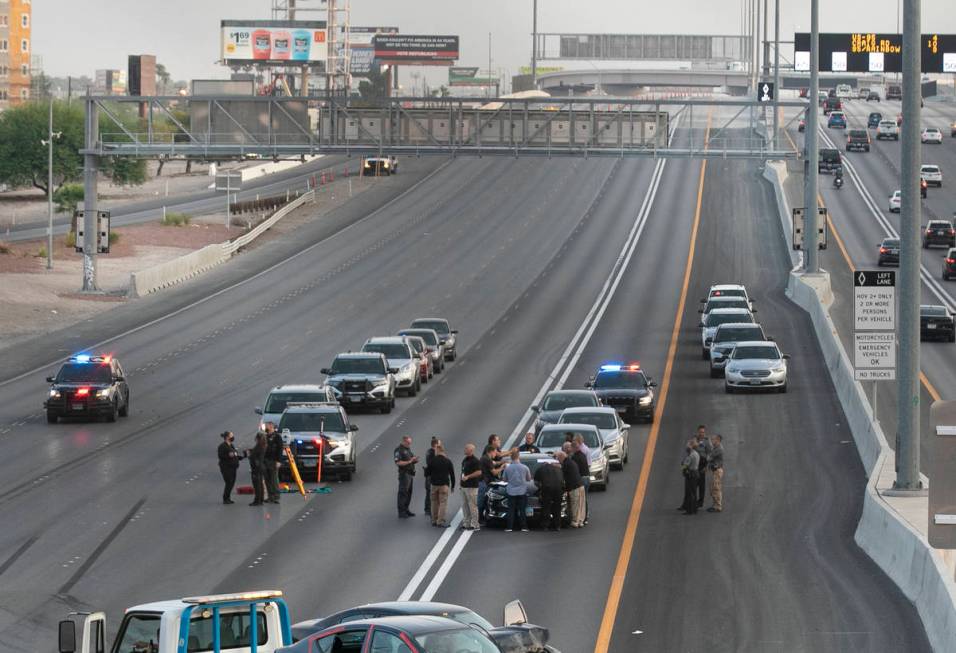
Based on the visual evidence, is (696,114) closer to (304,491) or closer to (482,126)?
(482,126)

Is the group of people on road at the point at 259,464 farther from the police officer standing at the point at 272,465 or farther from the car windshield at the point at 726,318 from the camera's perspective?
the car windshield at the point at 726,318

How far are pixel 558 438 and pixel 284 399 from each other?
7.06 meters

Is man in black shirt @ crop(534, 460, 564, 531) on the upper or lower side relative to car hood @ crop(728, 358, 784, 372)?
lower

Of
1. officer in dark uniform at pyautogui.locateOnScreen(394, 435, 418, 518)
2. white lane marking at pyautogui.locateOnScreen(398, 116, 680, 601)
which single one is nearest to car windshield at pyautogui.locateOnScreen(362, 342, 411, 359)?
white lane marking at pyautogui.locateOnScreen(398, 116, 680, 601)

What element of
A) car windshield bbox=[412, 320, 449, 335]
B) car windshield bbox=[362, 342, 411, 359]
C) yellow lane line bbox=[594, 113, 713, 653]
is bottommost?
yellow lane line bbox=[594, 113, 713, 653]

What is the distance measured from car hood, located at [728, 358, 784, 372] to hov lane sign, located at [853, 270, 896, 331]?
13.6 meters

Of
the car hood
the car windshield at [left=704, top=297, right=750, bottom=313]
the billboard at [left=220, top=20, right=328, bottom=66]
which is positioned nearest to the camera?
the car hood

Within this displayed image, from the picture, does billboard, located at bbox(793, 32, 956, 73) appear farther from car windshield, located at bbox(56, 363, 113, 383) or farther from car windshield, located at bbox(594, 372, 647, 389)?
car windshield, located at bbox(56, 363, 113, 383)

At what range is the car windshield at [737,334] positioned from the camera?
4741 centimetres

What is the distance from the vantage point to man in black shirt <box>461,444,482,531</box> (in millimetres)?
26578

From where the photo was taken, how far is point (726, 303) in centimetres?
5509

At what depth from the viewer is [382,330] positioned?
190 feet

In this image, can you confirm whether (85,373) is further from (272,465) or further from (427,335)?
(427,335)

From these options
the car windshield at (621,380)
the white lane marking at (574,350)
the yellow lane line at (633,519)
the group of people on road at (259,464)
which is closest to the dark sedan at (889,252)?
the white lane marking at (574,350)
